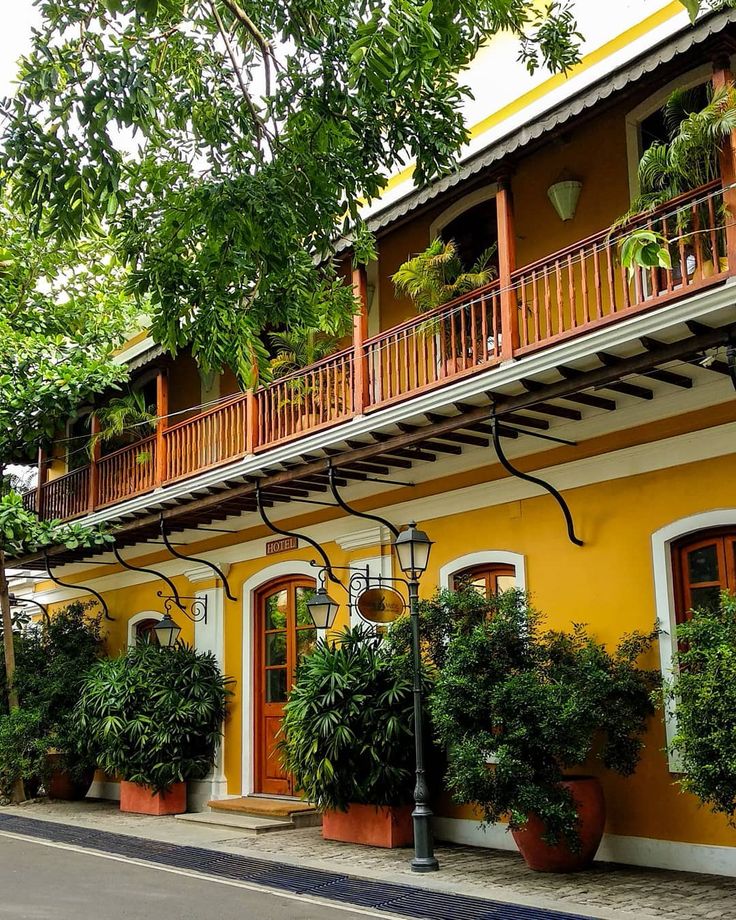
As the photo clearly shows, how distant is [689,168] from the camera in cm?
868

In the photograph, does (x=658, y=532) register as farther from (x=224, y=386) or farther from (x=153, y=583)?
(x=153, y=583)

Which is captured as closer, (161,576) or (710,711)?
(710,711)

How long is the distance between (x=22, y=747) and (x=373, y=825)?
23.5 ft

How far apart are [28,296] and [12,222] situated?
111cm

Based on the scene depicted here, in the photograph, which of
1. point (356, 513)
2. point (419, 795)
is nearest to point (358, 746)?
point (419, 795)

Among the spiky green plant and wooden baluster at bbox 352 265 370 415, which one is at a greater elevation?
the spiky green plant

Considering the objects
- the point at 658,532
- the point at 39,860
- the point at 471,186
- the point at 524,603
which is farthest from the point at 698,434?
the point at 39,860

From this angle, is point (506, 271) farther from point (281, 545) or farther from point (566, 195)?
point (281, 545)

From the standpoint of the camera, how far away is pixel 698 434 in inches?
363

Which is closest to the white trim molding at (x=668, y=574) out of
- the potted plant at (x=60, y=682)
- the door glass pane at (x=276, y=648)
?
the door glass pane at (x=276, y=648)

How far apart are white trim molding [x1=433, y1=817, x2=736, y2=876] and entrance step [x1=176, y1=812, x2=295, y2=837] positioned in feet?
9.64

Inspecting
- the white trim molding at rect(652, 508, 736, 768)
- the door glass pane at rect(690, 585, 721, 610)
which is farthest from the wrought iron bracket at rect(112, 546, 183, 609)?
the door glass pane at rect(690, 585, 721, 610)

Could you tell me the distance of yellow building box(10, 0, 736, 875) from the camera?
8.73 metres

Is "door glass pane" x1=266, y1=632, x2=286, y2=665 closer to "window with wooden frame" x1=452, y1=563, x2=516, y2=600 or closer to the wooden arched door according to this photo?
the wooden arched door
